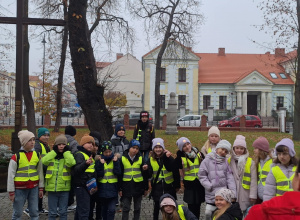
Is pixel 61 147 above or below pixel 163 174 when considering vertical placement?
above

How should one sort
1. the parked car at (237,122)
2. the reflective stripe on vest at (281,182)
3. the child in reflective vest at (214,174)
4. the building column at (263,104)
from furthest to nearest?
1. the building column at (263,104)
2. the parked car at (237,122)
3. the child in reflective vest at (214,174)
4. the reflective stripe on vest at (281,182)

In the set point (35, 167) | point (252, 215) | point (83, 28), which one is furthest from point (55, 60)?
point (252, 215)

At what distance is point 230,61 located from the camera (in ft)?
169

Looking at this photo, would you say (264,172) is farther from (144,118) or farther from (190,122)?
(190,122)

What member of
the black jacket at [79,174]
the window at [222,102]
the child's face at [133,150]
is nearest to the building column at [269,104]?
the window at [222,102]

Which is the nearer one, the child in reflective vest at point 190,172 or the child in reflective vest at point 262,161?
the child in reflective vest at point 262,161

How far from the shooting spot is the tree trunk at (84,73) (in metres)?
8.66

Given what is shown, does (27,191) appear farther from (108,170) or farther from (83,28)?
(83,28)

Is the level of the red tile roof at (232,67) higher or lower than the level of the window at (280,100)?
higher

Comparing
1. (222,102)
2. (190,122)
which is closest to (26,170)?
(190,122)

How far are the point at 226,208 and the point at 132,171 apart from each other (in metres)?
2.00

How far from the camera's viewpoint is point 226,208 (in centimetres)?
442

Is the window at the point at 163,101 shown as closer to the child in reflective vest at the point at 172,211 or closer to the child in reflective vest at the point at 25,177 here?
the child in reflective vest at the point at 25,177

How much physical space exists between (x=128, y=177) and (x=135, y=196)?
333mm
